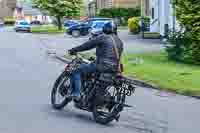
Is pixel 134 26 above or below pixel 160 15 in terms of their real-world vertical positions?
below

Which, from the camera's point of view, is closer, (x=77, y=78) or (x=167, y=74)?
(x=77, y=78)

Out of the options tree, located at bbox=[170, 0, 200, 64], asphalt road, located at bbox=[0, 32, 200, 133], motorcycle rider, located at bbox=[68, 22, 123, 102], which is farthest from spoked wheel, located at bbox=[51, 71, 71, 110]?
tree, located at bbox=[170, 0, 200, 64]

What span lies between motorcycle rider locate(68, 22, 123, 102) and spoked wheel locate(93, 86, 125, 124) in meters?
0.40

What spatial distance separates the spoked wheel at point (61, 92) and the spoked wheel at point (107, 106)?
35.3 inches

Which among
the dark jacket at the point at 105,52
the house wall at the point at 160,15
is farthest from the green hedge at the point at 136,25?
the dark jacket at the point at 105,52

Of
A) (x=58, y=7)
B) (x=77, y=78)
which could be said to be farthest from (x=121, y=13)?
(x=77, y=78)

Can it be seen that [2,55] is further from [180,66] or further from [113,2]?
[113,2]

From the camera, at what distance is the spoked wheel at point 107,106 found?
10.4 metres

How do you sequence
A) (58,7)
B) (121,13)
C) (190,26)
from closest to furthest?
(190,26), (58,7), (121,13)

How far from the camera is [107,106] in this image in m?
10.5

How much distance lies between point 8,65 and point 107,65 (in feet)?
42.5

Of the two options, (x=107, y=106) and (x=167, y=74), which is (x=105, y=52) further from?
(x=167, y=74)

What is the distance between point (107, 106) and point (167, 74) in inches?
297

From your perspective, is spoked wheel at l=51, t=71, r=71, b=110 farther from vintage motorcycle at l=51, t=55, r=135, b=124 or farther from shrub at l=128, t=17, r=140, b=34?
shrub at l=128, t=17, r=140, b=34
